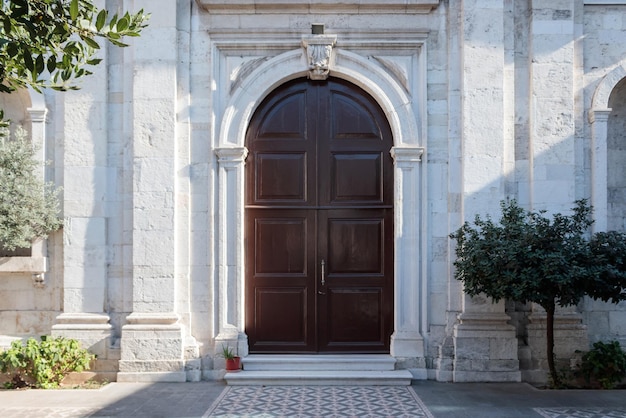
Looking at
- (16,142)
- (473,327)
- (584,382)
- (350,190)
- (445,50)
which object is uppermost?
(445,50)

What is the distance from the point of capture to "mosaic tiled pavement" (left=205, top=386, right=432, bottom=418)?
6680 millimetres

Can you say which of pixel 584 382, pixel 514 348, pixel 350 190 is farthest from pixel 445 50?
pixel 584 382

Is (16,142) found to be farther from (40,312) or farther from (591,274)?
(591,274)

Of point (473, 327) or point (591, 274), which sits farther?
point (473, 327)

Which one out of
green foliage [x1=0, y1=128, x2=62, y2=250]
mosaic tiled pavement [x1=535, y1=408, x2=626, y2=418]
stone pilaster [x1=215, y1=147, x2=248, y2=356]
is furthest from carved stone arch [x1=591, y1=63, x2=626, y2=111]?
green foliage [x1=0, y1=128, x2=62, y2=250]

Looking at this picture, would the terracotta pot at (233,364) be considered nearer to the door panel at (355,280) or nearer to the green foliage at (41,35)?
the door panel at (355,280)

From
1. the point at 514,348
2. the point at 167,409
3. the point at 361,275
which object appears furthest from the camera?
the point at 361,275

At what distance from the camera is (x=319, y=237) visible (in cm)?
866

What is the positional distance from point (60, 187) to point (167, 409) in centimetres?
328

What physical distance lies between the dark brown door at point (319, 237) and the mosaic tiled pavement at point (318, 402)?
37.6 inches

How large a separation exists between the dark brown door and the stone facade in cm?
28

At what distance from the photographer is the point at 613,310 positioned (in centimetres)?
848

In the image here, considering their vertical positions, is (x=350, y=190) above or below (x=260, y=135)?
below

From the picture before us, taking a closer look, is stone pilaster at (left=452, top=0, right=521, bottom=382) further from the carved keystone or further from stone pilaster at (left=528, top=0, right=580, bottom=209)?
the carved keystone
